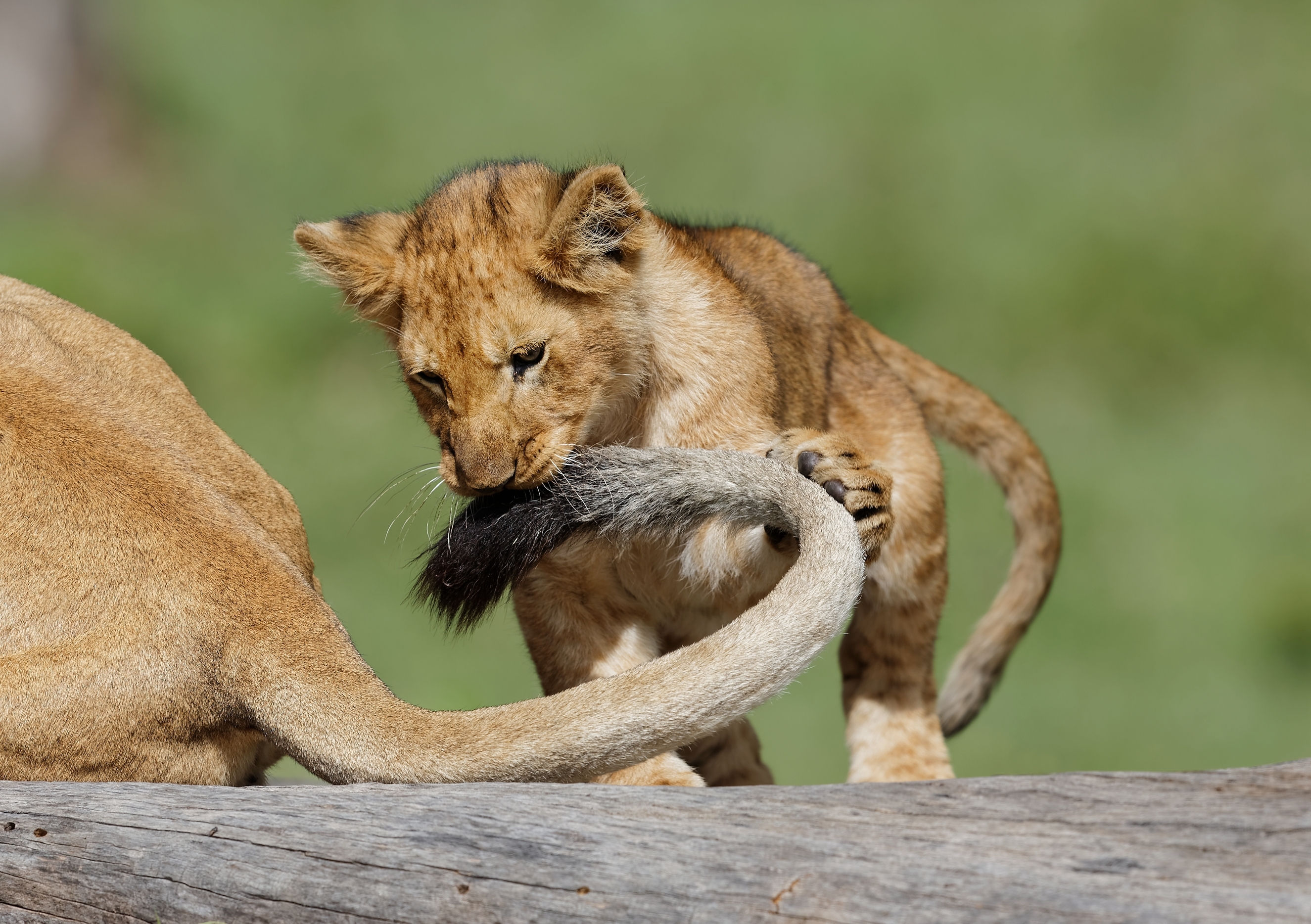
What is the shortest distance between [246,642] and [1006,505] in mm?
3018

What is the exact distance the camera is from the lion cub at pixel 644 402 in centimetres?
359

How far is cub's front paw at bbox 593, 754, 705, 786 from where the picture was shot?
12.0 ft

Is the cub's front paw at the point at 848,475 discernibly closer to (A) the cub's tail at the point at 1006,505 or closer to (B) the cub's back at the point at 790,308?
(B) the cub's back at the point at 790,308

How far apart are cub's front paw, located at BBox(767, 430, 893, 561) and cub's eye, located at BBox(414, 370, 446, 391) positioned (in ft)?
2.78

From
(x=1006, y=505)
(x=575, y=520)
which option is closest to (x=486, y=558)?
(x=575, y=520)

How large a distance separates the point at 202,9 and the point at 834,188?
775cm

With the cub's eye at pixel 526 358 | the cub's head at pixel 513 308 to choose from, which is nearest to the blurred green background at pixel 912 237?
the cub's head at pixel 513 308

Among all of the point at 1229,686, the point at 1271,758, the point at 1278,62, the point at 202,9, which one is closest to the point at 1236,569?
the point at 1229,686

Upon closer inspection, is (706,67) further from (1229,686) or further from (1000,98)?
(1229,686)

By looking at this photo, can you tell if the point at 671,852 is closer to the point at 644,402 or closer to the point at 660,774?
the point at 660,774

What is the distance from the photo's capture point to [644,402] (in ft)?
13.0

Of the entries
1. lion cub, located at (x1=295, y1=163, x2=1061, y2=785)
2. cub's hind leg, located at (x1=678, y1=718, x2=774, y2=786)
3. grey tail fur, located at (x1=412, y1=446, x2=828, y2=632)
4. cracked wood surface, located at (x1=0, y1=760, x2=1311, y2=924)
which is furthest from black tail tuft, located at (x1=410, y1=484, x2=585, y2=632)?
cub's hind leg, located at (x1=678, y1=718, x2=774, y2=786)

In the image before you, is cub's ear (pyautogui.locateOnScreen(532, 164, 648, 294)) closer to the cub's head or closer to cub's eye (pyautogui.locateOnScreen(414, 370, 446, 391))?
the cub's head

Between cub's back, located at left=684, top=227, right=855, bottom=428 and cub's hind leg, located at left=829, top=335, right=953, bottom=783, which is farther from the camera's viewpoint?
cub's hind leg, located at left=829, top=335, right=953, bottom=783
